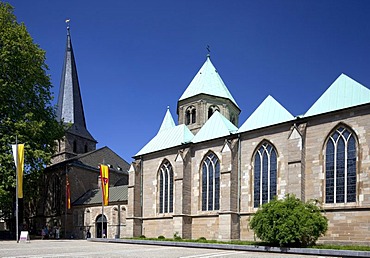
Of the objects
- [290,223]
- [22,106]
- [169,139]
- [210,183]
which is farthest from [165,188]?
[290,223]

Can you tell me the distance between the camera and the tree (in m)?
34.8

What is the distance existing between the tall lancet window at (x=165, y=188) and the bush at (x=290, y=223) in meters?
13.3

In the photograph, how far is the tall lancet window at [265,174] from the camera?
28.8m

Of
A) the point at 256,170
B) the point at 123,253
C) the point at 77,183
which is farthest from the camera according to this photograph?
the point at 77,183

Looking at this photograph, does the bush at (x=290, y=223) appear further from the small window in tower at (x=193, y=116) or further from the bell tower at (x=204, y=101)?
the small window in tower at (x=193, y=116)

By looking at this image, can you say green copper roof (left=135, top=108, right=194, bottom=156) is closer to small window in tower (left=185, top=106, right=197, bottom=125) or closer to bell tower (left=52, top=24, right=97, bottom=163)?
small window in tower (left=185, top=106, right=197, bottom=125)

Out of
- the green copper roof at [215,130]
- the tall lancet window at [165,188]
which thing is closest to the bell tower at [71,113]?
the tall lancet window at [165,188]

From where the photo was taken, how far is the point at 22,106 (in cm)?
3734

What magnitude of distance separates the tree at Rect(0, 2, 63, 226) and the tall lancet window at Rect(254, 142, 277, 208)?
62.5 feet

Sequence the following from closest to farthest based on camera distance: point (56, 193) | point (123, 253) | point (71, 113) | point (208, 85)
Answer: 1. point (123, 253)
2. point (208, 85)
3. point (56, 193)
4. point (71, 113)

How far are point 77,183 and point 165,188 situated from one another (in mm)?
16715

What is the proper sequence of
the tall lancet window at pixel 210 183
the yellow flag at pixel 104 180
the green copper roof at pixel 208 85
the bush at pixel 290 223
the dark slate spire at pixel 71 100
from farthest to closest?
the dark slate spire at pixel 71 100, the green copper roof at pixel 208 85, the yellow flag at pixel 104 180, the tall lancet window at pixel 210 183, the bush at pixel 290 223

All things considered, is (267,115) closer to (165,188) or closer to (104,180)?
(165,188)

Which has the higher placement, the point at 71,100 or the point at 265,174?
the point at 71,100
